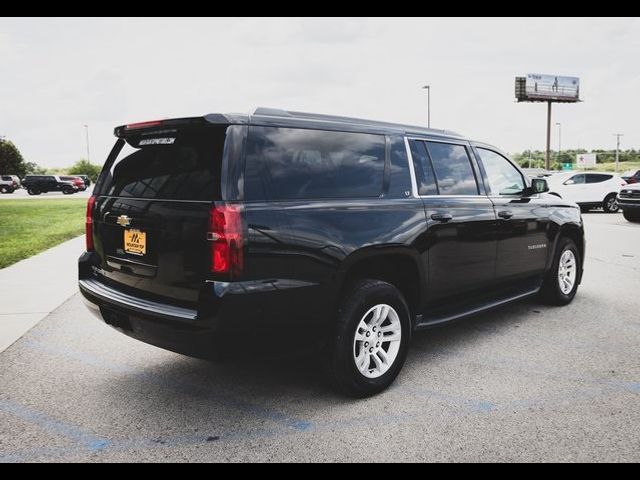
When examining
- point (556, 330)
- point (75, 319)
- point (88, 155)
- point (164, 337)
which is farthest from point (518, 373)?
point (88, 155)

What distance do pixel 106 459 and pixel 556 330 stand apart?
409cm

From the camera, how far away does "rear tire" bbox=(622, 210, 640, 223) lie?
16.3 metres

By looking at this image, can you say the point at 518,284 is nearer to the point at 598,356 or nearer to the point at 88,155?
the point at 598,356

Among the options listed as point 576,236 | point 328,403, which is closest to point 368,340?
point 328,403

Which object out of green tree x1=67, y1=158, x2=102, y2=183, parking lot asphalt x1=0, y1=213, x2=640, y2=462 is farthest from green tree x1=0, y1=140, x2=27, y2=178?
parking lot asphalt x1=0, y1=213, x2=640, y2=462

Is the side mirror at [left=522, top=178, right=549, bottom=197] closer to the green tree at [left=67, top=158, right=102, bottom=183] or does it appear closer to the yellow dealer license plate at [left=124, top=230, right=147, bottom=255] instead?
the yellow dealer license plate at [left=124, top=230, right=147, bottom=255]

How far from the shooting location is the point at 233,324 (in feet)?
9.79

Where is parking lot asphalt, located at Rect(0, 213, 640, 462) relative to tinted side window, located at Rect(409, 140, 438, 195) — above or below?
below

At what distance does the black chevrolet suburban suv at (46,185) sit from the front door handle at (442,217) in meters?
45.6

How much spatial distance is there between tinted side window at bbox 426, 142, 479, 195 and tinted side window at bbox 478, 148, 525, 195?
0.30 meters

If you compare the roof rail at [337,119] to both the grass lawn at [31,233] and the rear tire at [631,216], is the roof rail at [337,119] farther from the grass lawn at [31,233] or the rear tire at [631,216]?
the rear tire at [631,216]

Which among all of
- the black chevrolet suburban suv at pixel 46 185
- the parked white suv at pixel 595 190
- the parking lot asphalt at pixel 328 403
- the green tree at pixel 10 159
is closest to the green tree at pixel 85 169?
the green tree at pixel 10 159

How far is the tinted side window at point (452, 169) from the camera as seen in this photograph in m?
4.41

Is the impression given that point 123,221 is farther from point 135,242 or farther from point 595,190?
point 595,190
